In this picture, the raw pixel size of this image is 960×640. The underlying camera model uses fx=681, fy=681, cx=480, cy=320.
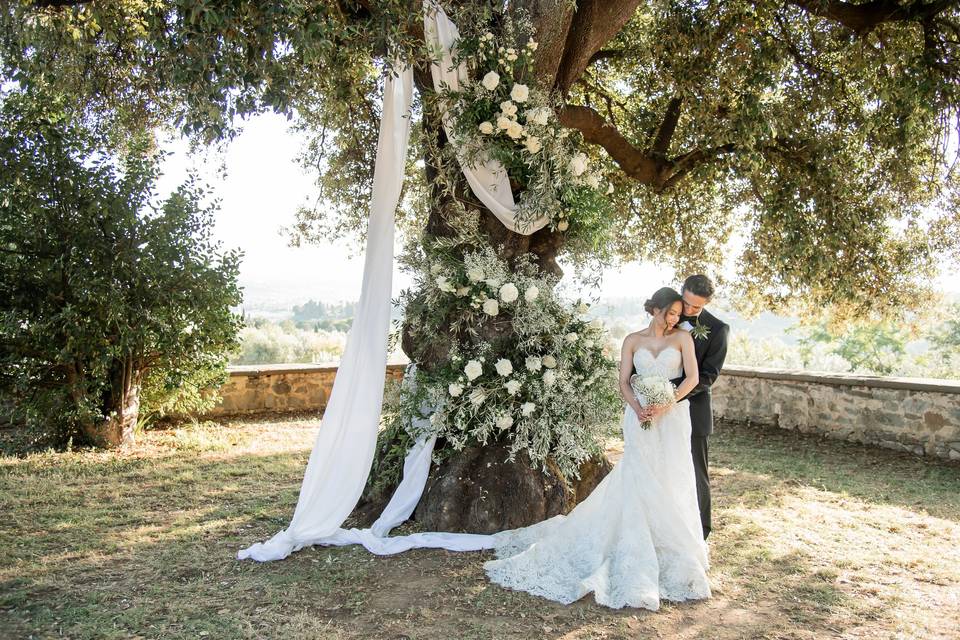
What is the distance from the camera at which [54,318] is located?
694 cm

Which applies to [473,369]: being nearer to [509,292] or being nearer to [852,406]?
[509,292]

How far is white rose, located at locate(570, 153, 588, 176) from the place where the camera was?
513 cm

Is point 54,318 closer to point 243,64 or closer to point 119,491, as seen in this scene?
point 119,491

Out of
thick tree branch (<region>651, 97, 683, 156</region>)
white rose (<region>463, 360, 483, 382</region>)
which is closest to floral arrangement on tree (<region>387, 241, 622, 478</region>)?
white rose (<region>463, 360, 483, 382</region>)

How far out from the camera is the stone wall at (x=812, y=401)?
24.1 ft

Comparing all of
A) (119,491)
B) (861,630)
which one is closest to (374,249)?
(119,491)

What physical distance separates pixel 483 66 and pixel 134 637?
4.28 meters

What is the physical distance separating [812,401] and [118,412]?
27.8ft

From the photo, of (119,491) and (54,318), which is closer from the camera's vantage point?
(119,491)

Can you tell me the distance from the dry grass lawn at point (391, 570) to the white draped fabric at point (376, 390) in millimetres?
207

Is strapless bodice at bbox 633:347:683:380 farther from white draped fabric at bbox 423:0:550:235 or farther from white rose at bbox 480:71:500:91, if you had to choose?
white rose at bbox 480:71:500:91

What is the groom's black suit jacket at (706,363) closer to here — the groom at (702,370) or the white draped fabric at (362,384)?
the groom at (702,370)

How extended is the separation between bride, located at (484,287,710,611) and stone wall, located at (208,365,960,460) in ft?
7.39

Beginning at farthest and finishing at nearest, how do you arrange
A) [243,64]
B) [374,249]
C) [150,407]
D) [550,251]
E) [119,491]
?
[150,407]
[119,491]
[550,251]
[374,249]
[243,64]
